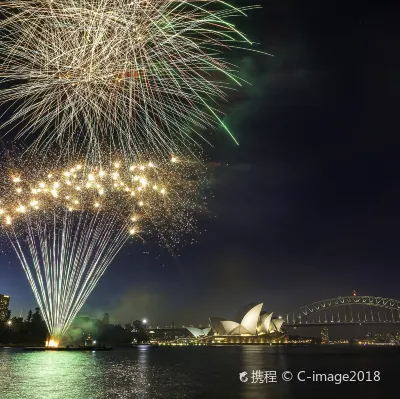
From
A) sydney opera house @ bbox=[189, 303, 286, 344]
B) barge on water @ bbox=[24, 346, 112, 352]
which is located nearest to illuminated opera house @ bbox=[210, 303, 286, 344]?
sydney opera house @ bbox=[189, 303, 286, 344]

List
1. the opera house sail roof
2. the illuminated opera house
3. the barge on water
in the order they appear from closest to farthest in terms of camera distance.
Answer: the barge on water, the opera house sail roof, the illuminated opera house

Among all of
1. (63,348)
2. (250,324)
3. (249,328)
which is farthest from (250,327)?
(63,348)

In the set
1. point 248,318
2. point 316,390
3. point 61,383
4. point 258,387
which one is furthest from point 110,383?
point 248,318

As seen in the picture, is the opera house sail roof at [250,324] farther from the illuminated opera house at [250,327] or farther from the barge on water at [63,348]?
the barge on water at [63,348]

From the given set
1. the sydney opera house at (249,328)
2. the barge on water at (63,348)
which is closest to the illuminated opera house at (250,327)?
the sydney opera house at (249,328)

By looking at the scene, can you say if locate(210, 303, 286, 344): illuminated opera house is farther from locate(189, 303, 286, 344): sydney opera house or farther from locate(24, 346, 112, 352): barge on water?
locate(24, 346, 112, 352): barge on water

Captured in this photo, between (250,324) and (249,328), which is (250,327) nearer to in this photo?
(249,328)

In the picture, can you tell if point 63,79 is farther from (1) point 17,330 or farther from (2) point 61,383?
(1) point 17,330

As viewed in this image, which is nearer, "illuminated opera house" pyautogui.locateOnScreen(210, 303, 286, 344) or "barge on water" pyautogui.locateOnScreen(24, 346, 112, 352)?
"barge on water" pyautogui.locateOnScreen(24, 346, 112, 352)
